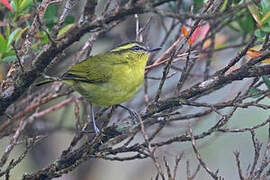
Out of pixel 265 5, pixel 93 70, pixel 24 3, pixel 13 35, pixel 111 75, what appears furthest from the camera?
pixel 93 70

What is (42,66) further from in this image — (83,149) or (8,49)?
(83,149)

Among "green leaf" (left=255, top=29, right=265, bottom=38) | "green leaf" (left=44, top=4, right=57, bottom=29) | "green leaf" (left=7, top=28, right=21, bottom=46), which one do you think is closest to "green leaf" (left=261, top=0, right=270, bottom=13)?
"green leaf" (left=255, top=29, right=265, bottom=38)

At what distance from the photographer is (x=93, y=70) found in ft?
14.4

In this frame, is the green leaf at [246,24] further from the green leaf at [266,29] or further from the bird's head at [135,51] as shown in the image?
the green leaf at [266,29]

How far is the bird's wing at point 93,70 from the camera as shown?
4.13m

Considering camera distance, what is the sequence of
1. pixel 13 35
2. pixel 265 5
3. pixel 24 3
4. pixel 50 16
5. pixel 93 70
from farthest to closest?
pixel 93 70
pixel 50 16
pixel 24 3
pixel 265 5
pixel 13 35

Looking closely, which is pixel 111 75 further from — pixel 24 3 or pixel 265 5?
pixel 265 5

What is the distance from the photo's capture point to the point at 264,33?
114 inches

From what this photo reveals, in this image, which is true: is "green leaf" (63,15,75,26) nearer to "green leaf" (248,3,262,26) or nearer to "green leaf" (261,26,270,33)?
"green leaf" (248,3,262,26)

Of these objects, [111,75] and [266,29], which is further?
[111,75]

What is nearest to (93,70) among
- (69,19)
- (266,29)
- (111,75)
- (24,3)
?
(111,75)

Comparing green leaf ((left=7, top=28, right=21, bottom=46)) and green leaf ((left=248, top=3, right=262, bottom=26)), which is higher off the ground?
green leaf ((left=248, top=3, right=262, bottom=26))

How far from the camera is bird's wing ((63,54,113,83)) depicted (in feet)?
13.6

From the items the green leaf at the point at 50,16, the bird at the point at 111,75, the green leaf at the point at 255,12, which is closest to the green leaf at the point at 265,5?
the green leaf at the point at 255,12
